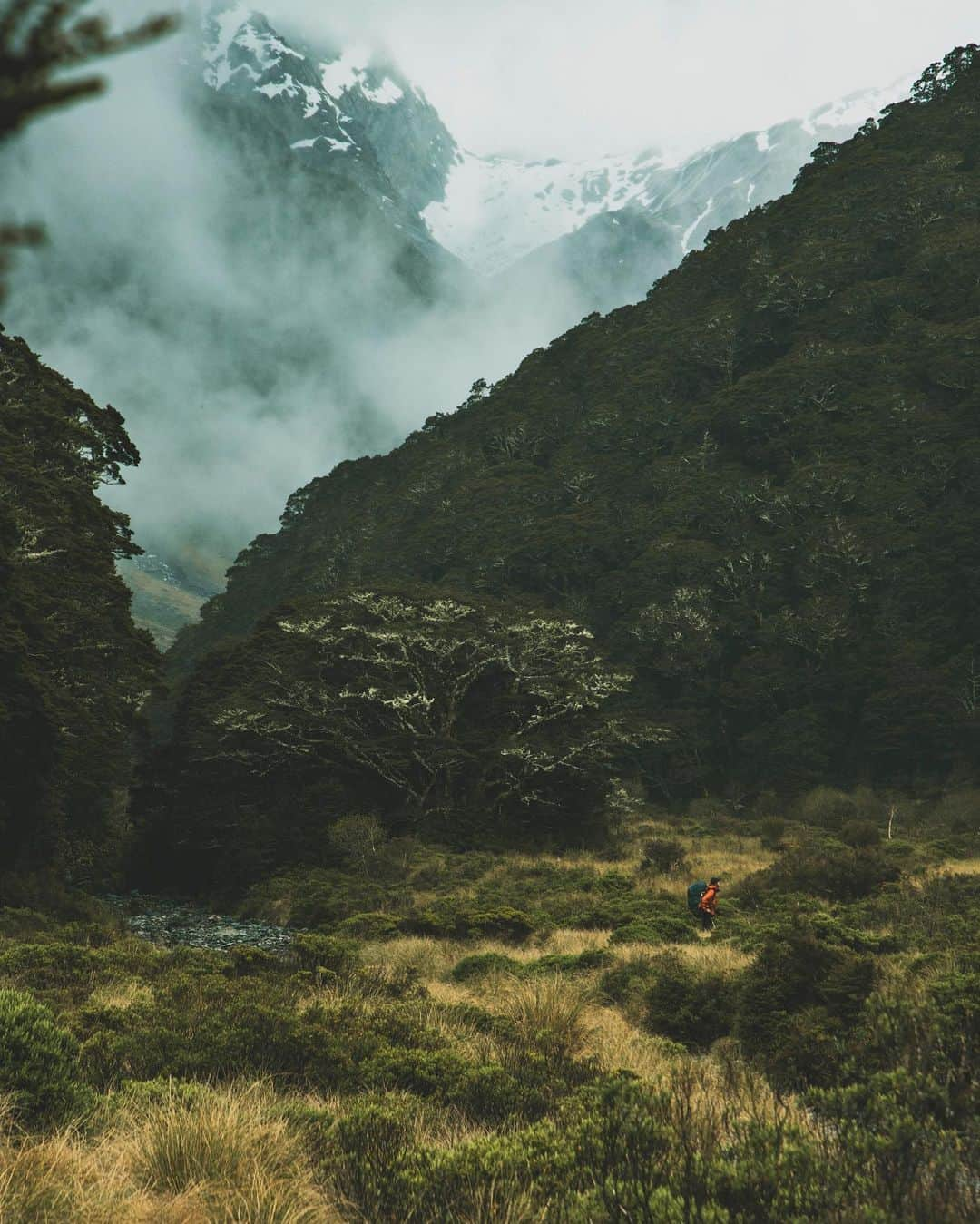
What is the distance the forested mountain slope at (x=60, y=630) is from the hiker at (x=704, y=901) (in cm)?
1350

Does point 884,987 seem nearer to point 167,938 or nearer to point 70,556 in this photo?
point 167,938

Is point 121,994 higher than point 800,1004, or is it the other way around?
point 800,1004

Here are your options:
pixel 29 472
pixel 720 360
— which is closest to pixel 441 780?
pixel 29 472

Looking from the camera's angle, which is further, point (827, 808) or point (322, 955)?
point (827, 808)

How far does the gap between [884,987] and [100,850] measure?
72.9 ft

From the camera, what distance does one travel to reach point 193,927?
68.0ft

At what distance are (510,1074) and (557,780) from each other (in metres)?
25.7

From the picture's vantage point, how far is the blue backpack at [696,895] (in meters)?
14.9

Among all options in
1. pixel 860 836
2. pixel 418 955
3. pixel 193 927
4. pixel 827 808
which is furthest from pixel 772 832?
pixel 193 927

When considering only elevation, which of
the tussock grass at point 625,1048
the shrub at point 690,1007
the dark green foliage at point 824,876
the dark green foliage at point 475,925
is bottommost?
the dark green foliage at point 475,925

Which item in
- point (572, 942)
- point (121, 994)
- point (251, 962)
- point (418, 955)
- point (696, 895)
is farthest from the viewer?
point (696, 895)

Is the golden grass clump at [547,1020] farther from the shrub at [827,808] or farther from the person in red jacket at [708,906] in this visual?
the shrub at [827,808]

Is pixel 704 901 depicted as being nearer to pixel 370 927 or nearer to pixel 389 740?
pixel 370 927

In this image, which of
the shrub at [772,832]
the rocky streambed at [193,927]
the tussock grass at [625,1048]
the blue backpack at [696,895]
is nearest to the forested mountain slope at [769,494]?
the rocky streambed at [193,927]
